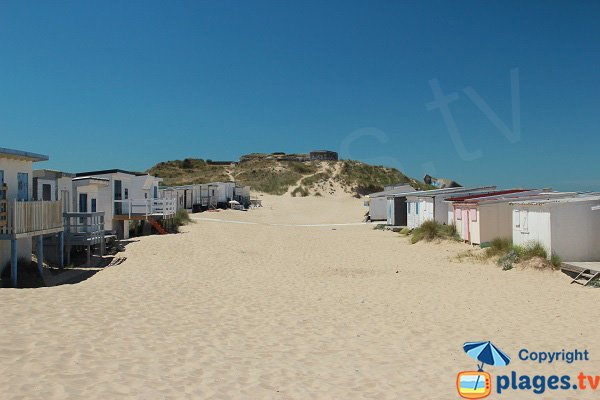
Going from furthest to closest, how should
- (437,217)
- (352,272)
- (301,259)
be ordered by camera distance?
(437,217) → (301,259) → (352,272)

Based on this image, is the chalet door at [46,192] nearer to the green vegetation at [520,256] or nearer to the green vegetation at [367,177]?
the green vegetation at [520,256]

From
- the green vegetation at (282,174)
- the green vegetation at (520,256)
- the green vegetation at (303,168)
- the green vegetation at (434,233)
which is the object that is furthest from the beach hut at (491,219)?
the green vegetation at (303,168)

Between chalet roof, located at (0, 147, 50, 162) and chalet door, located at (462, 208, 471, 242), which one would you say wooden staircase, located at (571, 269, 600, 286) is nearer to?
chalet door, located at (462, 208, 471, 242)

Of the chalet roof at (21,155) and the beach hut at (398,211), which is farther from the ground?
the chalet roof at (21,155)

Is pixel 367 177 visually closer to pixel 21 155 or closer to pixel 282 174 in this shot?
pixel 282 174

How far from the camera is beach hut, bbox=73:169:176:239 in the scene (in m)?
21.2

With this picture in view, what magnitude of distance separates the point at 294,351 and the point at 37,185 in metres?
12.4

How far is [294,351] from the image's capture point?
7621 millimetres

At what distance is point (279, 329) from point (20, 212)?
25.7 ft

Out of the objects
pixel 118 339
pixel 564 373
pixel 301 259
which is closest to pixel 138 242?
pixel 301 259

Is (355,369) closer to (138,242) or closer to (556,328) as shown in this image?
(556,328)

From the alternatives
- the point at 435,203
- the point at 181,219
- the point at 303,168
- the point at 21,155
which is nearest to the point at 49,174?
the point at 21,155

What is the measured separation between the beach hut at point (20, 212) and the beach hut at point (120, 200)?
555cm

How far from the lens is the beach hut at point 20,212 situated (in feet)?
40.6
